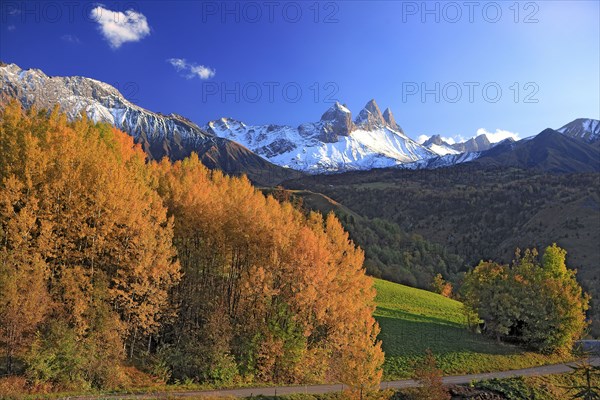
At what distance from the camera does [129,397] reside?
29.4 metres

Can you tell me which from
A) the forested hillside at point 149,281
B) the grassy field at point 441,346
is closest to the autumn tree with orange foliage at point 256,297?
the forested hillside at point 149,281

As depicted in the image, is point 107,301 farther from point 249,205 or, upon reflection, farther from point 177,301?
point 249,205

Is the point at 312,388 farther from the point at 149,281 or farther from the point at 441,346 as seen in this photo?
the point at 441,346

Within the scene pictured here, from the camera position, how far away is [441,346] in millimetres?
52000

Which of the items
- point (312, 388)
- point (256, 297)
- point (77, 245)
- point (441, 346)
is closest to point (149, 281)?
point (77, 245)

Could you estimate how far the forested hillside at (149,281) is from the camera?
3130 centimetres

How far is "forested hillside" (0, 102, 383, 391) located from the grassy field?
9.55 meters

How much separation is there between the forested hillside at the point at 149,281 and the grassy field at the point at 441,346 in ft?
31.3

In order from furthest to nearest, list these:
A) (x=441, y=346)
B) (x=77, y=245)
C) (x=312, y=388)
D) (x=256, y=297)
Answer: (x=441, y=346)
(x=256, y=297)
(x=312, y=388)
(x=77, y=245)

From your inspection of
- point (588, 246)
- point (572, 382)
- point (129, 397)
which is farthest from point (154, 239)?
point (588, 246)

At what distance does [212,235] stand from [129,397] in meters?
17.3

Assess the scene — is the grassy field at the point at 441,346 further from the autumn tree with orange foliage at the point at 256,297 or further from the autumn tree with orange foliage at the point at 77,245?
the autumn tree with orange foliage at the point at 77,245

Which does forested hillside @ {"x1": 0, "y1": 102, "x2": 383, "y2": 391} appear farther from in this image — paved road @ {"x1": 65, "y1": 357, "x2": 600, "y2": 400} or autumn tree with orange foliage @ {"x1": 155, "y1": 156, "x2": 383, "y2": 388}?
paved road @ {"x1": 65, "y1": 357, "x2": 600, "y2": 400}

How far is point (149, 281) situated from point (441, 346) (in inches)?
1473
